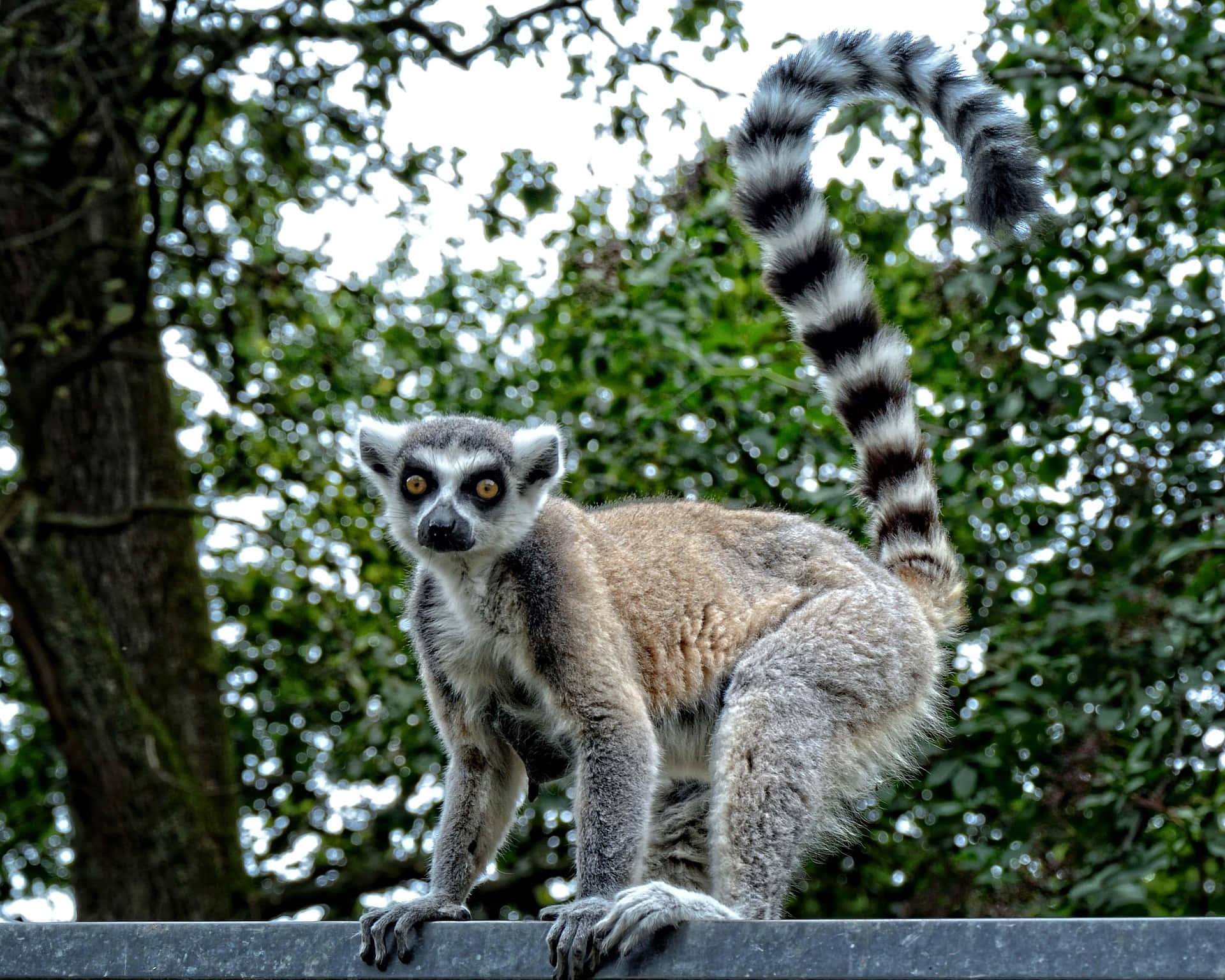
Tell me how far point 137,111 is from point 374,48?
5.02 feet

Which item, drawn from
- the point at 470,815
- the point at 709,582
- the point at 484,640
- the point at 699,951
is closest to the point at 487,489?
the point at 484,640

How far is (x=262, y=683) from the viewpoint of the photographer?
9180 mm

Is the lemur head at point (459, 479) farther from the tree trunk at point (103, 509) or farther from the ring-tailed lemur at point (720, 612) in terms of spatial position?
the tree trunk at point (103, 509)

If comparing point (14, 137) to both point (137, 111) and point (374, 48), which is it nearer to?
point (137, 111)

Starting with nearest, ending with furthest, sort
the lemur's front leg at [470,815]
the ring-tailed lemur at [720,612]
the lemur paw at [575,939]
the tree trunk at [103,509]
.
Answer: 1. the lemur paw at [575,939]
2. the ring-tailed lemur at [720,612]
3. the lemur's front leg at [470,815]
4. the tree trunk at [103,509]

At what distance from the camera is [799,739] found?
3473 millimetres

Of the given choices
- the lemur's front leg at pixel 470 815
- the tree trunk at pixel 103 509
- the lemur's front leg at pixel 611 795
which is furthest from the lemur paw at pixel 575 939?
the tree trunk at pixel 103 509

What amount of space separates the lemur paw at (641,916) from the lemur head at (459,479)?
4.06 feet

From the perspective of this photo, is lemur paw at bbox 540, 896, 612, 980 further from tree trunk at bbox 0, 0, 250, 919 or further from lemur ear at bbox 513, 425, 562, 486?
tree trunk at bbox 0, 0, 250, 919

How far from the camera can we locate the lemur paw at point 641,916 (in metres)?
2.63

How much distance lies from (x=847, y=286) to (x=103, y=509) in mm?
5477

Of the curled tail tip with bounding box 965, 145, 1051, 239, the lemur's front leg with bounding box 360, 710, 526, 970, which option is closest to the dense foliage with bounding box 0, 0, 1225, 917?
the curled tail tip with bounding box 965, 145, 1051, 239

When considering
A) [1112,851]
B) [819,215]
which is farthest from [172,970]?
[1112,851]

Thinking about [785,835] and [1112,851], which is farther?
[1112,851]
